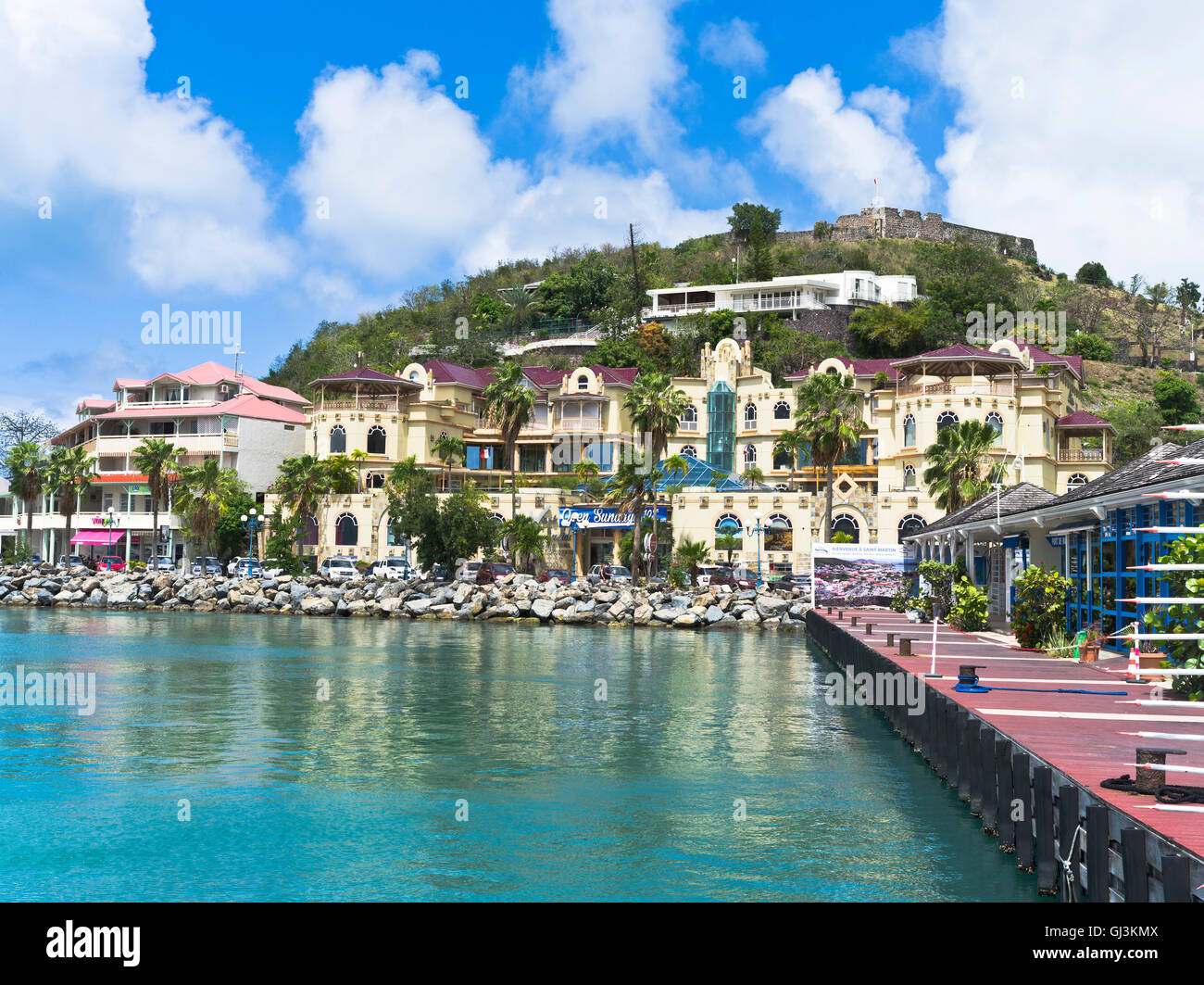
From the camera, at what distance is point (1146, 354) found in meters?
118

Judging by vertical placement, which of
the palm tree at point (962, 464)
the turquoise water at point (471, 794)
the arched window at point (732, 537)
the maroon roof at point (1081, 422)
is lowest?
the turquoise water at point (471, 794)

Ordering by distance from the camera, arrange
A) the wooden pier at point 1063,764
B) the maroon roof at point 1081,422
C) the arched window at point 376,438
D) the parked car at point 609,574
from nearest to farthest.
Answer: the wooden pier at point 1063,764 < the parked car at point 609,574 < the maroon roof at point 1081,422 < the arched window at point 376,438

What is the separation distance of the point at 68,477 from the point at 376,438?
2003cm

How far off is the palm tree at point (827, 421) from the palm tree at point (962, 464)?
796cm

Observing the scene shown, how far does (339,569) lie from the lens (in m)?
66.0

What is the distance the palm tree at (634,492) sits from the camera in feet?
202

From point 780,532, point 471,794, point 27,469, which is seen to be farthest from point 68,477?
point 471,794

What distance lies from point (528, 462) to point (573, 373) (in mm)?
6984

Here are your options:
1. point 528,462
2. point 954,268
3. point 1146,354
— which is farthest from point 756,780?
point 1146,354

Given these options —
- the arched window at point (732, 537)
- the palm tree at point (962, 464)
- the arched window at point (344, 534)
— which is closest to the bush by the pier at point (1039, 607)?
the palm tree at point (962, 464)

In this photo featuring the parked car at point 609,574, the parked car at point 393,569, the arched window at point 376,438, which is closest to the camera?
the parked car at point 609,574

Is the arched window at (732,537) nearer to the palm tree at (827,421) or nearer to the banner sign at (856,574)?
the palm tree at (827,421)

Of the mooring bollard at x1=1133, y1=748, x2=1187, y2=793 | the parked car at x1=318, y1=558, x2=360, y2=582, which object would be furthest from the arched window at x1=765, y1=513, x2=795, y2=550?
the mooring bollard at x1=1133, y1=748, x2=1187, y2=793
